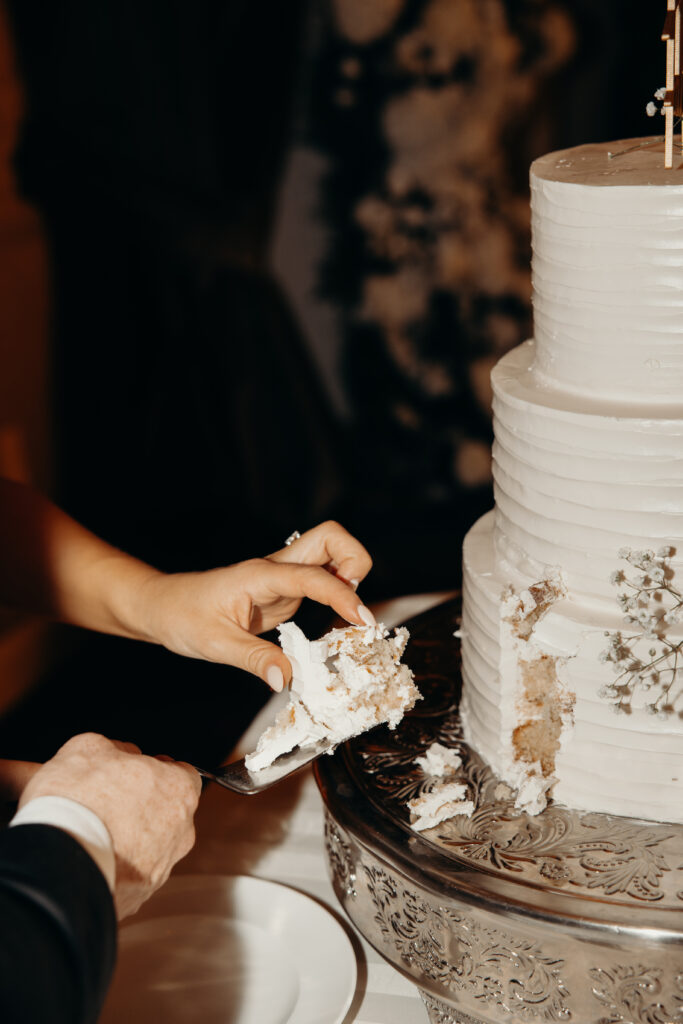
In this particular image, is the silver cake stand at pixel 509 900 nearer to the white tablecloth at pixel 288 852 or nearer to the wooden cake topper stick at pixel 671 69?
the white tablecloth at pixel 288 852

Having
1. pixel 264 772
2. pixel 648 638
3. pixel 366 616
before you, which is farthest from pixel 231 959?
pixel 648 638

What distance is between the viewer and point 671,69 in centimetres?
124

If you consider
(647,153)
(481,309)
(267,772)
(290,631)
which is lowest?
(481,309)

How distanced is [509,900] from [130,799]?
1.37 ft

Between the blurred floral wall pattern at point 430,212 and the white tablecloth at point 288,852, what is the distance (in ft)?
7.07

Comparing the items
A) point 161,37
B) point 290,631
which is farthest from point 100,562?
point 161,37

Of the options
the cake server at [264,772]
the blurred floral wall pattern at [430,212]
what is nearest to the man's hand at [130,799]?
the cake server at [264,772]

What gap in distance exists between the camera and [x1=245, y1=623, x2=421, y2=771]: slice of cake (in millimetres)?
1225

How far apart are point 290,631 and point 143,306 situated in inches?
101

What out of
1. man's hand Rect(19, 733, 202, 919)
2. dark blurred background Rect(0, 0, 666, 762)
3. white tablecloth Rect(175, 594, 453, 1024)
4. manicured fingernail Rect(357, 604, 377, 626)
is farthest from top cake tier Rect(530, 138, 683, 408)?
dark blurred background Rect(0, 0, 666, 762)

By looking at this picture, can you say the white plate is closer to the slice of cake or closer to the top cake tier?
the slice of cake

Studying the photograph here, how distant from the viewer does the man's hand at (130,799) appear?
0.96m

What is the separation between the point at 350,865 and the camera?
1291 millimetres

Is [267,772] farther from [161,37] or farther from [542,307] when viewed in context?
[161,37]
